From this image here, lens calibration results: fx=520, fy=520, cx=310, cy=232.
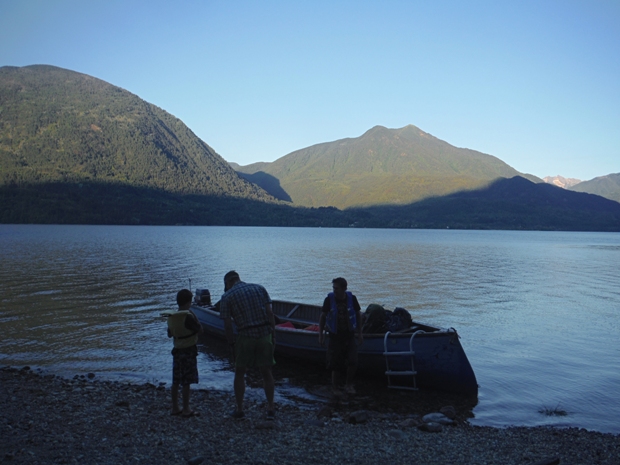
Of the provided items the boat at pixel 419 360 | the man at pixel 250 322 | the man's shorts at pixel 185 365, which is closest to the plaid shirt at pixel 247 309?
the man at pixel 250 322

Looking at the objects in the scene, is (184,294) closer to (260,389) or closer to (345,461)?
(345,461)

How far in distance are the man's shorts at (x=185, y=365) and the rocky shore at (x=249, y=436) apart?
0.77 m

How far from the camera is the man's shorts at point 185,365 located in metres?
9.08

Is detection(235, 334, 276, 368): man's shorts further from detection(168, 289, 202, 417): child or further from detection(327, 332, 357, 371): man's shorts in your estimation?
detection(327, 332, 357, 371): man's shorts

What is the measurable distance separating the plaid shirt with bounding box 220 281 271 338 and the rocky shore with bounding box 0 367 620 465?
5.48 ft

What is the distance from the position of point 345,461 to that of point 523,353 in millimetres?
11834

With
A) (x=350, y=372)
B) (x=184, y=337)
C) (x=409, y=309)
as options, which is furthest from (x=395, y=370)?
(x=409, y=309)

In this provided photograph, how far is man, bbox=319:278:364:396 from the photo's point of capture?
1067 cm

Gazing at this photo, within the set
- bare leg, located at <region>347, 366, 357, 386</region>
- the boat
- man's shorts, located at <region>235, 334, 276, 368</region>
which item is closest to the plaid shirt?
man's shorts, located at <region>235, 334, 276, 368</region>

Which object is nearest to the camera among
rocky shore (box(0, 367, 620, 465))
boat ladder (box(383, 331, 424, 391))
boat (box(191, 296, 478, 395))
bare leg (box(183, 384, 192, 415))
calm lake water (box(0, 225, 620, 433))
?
rocky shore (box(0, 367, 620, 465))

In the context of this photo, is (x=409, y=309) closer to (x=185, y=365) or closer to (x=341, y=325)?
(x=341, y=325)

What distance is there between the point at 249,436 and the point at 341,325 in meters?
3.22

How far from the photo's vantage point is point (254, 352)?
891 centimetres

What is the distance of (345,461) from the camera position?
24.7 ft
